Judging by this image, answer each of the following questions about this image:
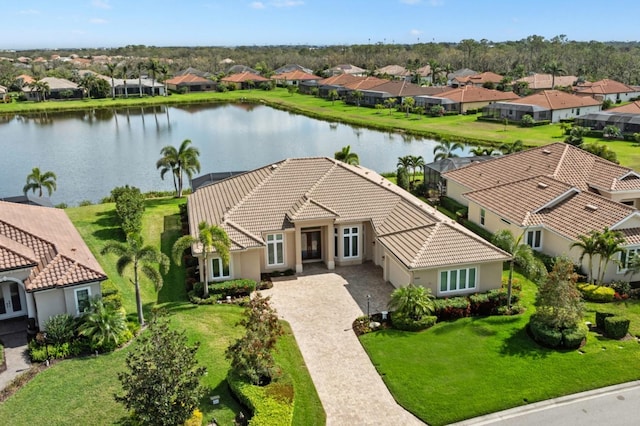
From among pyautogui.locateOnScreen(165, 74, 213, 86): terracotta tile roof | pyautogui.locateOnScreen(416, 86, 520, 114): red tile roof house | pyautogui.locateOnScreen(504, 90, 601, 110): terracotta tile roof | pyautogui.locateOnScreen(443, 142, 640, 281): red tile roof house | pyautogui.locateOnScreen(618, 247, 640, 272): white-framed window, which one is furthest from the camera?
pyautogui.locateOnScreen(165, 74, 213, 86): terracotta tile roof

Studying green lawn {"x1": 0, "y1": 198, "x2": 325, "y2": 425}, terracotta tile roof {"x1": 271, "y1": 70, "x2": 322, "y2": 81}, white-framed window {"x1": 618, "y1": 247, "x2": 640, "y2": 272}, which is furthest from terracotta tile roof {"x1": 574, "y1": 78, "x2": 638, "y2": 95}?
green lawn {"x1": 0, "y1": 198, "x2": 325, "y2": 425}

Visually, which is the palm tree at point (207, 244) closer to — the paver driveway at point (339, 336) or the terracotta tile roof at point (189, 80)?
the paver driveway at point (339, 336)

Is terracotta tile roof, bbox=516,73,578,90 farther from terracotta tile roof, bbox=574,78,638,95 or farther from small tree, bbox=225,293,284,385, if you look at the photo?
small tree, bbox=225,293,284,385

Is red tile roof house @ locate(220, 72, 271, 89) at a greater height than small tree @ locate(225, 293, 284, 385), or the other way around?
red tile roof house @ locate(220, 72, 271, 89)

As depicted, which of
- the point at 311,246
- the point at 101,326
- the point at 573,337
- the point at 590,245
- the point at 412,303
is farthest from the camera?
the point at 311,246

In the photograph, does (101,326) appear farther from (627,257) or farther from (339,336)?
(627,257)

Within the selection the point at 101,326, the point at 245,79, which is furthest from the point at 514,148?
the point at 245,79

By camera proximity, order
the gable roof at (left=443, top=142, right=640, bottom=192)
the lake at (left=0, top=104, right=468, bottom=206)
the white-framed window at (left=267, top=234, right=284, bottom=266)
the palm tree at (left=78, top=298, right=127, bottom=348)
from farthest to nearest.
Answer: the lake at (left=0, top=104, right=468, bottom=206), the gable roof at (left=443, top=142, right=640, bottom=192), the white-framed window at (left=267, top=234, right=284, bottom=266), the palm tree at (left=78, top=298, right=127, bottom=348)
